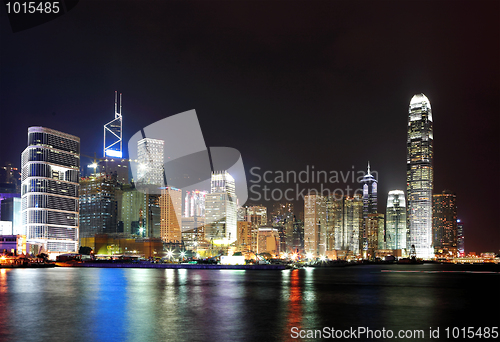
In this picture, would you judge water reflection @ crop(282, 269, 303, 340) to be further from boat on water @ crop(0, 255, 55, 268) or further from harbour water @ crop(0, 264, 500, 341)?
boat on water @ crop(0, 255, 55, 268)

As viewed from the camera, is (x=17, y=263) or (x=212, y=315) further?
(x=17, y=263)

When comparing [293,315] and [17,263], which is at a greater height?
[293,315]

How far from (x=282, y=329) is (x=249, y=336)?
3.11 meters

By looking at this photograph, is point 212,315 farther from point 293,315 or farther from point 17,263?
point 17,263

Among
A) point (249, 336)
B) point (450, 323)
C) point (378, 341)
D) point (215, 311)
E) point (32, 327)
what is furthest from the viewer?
point (215, 311)

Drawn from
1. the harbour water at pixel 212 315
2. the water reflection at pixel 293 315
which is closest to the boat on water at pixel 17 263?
the harbour water at pixel 212 315

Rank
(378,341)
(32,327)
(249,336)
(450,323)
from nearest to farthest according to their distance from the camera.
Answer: (378,341) → (249,336) → (32,327) → (450,323)

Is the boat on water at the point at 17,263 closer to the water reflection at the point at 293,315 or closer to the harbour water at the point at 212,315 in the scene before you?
the harbour water at the point at 212,315

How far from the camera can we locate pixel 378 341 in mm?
30203

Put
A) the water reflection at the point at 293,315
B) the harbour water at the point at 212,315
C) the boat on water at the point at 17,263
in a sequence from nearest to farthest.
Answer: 1. the harbour water at the point at 212,315
2. the water reflection at the point at 293,315
3. the boat on water at the point at 17,263

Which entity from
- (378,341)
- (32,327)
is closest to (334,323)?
(378,341)

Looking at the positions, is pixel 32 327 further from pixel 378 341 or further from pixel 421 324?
pixel 421 324

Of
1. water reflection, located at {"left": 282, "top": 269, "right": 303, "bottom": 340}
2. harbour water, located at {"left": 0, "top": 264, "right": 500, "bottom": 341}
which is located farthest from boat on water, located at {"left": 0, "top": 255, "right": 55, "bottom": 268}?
water reflection, located at {"left": 282, "top": 269, "right": 303, "bottom": 340}

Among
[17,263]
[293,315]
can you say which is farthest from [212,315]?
[17,263]
